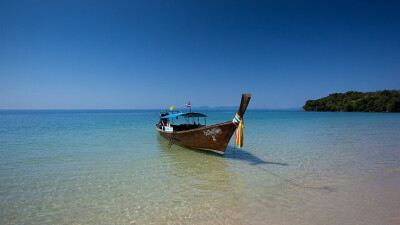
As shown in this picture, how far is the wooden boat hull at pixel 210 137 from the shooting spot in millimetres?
10070

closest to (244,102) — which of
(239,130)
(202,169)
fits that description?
(239,130)

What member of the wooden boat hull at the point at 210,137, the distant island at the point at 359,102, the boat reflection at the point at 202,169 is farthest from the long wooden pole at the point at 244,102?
the distant island at the point at 359,102

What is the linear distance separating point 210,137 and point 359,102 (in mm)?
93387

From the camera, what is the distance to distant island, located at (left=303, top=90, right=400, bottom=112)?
7111 cm

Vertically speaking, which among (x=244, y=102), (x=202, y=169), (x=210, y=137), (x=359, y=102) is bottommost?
(x=202, y=169)

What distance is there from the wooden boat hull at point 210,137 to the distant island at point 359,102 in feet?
280

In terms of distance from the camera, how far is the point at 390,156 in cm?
991

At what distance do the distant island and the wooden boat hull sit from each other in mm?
85194

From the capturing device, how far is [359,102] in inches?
3184

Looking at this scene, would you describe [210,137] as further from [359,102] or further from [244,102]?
[359,102]

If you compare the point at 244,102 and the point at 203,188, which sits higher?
the point at 244,102

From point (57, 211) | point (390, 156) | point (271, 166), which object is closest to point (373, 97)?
point (390, 156)

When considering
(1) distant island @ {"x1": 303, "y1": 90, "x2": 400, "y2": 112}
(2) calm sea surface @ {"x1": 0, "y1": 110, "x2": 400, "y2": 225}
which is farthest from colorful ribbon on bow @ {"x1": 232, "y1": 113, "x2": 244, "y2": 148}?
(1) distant island @ {"x1": 303, "y1": 90, "x2": 400, "y2": 112}

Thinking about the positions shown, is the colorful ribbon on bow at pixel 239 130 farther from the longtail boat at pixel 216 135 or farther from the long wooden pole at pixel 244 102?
the long wooden pole at pixel 244 102
